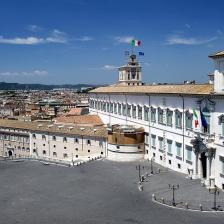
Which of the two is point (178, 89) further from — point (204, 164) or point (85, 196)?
point (85, 196)

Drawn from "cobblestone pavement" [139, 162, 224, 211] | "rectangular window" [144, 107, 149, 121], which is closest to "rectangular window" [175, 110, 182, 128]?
"cobblestone pavement" [139, 162, 224, 211]

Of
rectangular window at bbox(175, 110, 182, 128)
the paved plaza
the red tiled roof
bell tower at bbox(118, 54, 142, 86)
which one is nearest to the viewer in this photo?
the paved plaza

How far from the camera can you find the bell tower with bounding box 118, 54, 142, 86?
90.3 meters

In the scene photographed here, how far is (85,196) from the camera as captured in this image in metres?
36.1

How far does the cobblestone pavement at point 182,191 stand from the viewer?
3275 centimetres

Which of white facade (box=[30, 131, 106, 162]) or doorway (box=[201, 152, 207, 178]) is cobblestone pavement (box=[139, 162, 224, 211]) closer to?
doorway (box=[201, 152, 207, 178])

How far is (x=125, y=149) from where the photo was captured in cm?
5166

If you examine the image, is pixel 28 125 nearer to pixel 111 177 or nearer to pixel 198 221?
pixel 111 177

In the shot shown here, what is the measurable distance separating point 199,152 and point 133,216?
40.9ft

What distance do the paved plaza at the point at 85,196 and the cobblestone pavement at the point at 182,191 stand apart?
9 cm

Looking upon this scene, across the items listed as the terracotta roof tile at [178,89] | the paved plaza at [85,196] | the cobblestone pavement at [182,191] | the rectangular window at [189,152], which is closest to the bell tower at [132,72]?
the terracotta roof tile at [178,89]

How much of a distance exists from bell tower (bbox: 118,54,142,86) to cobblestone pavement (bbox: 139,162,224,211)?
47.5m

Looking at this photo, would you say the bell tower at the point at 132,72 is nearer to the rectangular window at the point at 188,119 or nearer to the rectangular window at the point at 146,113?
the rectangular window at the point at 146,113

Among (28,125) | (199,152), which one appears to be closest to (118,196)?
(199,152)
